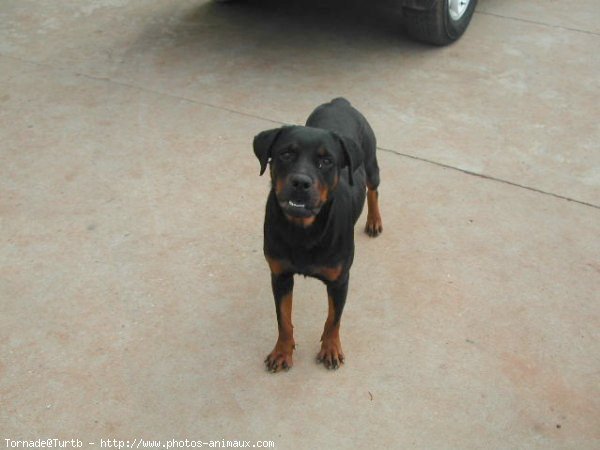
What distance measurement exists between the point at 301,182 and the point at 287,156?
0.18 m

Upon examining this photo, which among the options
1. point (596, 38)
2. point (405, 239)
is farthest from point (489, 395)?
point (596, 38)

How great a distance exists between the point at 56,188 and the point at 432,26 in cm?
350

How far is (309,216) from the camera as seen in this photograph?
8.50 ft

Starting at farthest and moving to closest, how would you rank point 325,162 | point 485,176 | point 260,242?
1. point 485,176
2. point 260,242
3. point 325,162

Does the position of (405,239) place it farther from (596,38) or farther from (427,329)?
(596,38)

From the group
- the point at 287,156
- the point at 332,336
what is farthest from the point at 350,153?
the point at 332,336

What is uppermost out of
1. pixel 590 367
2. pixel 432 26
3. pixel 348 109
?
pixel 348 109

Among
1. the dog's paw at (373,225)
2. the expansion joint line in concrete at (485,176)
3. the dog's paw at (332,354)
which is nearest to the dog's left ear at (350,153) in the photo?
the dog's paw at (332,354)

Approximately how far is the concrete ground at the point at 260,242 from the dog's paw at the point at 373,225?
0.11 metres

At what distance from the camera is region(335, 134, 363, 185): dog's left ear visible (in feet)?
8.85

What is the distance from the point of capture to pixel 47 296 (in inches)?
132

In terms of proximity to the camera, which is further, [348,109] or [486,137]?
[486,137]

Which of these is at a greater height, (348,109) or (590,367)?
(348,109)

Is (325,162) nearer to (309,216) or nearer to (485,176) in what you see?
(309,216)
